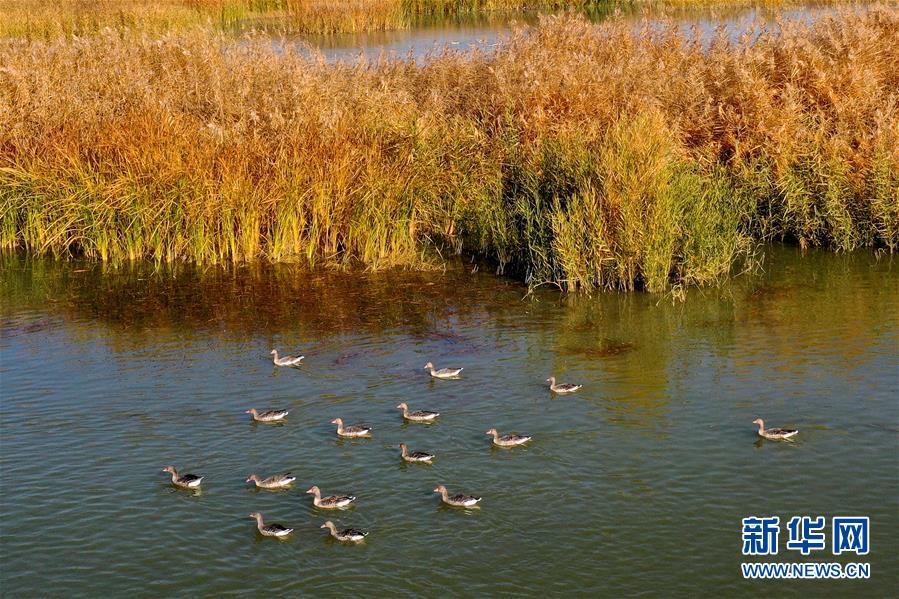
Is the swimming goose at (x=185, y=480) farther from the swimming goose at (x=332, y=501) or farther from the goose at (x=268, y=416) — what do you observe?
the goose at (x=268, y=416)

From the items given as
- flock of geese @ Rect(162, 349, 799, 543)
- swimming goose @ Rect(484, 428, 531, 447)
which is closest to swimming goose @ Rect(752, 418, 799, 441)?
→ flock of geese @ Rect(162, 349, 799, 543)

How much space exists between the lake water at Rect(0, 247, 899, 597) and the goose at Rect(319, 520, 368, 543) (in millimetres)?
96

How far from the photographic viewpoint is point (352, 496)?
1285cm

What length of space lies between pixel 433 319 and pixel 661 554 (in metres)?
8.50

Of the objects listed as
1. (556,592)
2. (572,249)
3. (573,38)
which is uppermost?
(573,38)

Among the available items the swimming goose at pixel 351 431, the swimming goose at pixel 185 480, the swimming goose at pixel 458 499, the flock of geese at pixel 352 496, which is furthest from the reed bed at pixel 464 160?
the swimming goose at pixel 185 480

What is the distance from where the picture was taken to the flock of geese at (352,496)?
1210 centimetres

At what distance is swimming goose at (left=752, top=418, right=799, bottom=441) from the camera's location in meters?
14.1

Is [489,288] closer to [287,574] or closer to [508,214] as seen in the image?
[508,214]

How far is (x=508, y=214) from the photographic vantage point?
22.2 m

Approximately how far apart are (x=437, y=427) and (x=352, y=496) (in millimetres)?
2225

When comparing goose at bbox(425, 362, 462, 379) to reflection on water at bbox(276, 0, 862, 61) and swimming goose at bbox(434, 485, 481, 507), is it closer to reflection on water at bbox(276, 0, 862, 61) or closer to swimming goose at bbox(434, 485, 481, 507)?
swimming goose at bbox(434, 485, 481, 507)

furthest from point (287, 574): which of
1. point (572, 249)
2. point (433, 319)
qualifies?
point (572, 249)

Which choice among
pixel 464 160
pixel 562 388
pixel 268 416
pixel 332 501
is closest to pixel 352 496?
pixel 332 501
